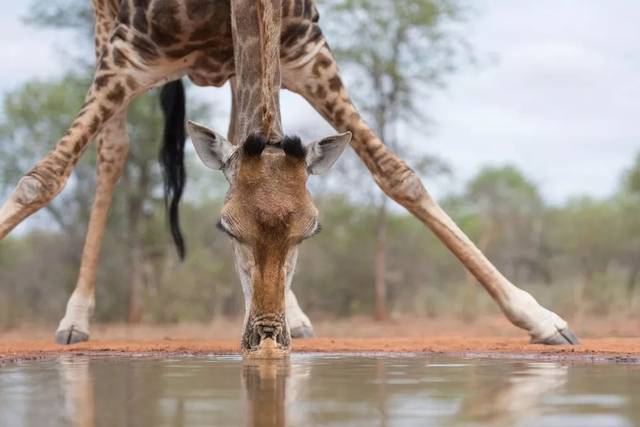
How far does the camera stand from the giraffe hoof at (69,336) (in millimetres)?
8320

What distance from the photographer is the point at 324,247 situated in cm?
2339

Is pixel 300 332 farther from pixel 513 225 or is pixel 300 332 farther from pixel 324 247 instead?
pixel 513 225

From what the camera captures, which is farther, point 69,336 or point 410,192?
point 69,336

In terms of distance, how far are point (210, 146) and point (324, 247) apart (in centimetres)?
1788

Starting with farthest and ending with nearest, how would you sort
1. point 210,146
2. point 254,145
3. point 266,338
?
point 210,146, point 254,145, point 266,338

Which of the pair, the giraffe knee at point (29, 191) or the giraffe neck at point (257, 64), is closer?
the giraffe neck at point (257, 64)

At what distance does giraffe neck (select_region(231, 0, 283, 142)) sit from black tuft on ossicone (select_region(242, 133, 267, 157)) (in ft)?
1.74

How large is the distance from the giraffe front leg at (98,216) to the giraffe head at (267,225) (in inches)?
148

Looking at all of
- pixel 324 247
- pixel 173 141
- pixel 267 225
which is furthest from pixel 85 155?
pixel 267 225

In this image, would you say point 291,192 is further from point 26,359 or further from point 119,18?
point 119,18

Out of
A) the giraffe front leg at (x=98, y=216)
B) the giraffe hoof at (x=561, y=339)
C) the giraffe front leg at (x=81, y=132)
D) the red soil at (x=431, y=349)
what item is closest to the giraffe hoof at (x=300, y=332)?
the red soil at (x=431, y=349)

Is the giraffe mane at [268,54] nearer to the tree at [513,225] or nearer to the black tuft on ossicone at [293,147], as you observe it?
the black tuft on ossicone at [293,147]

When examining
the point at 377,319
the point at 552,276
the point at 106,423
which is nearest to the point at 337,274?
the point at 377,319

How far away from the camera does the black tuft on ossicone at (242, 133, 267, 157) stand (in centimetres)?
500
